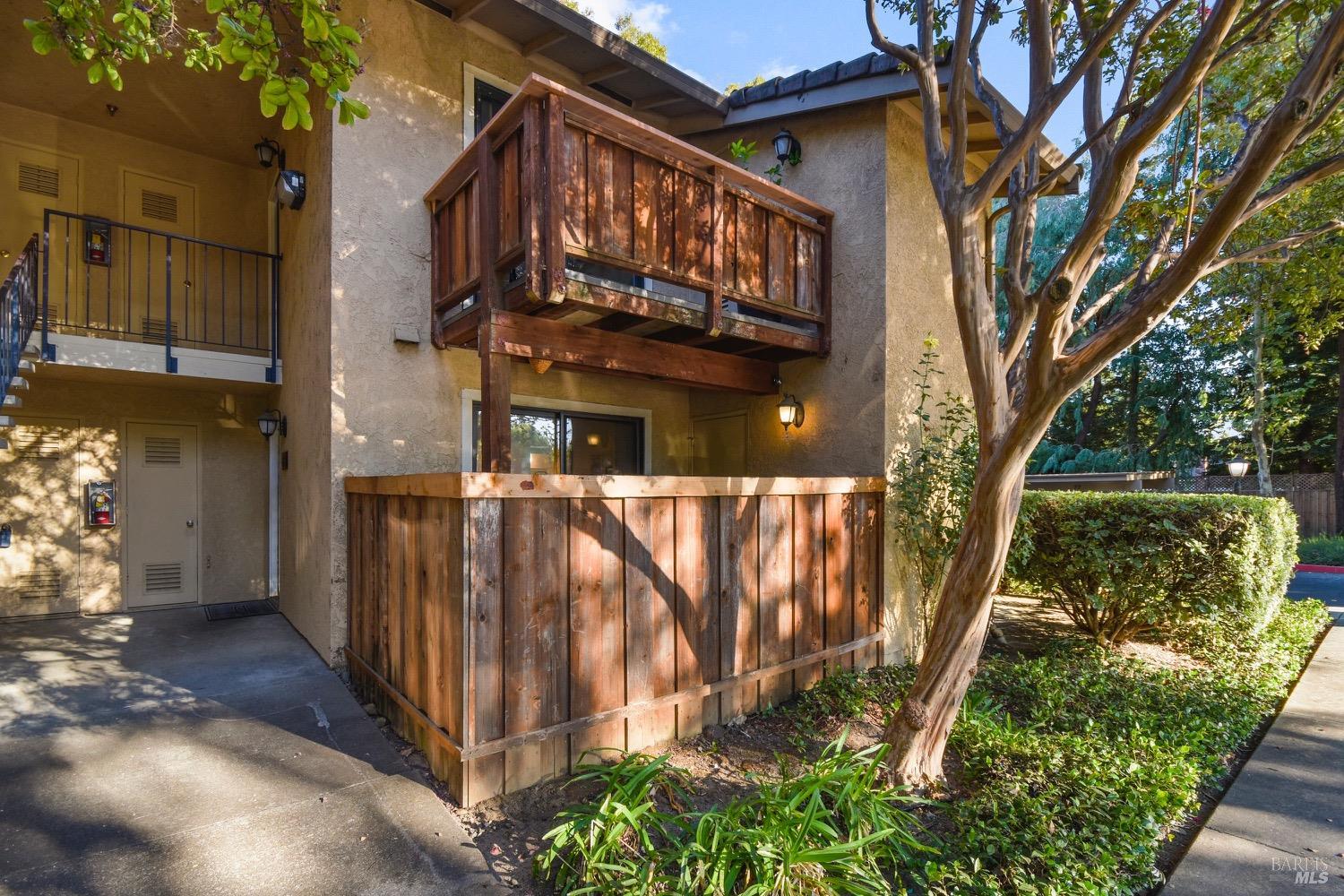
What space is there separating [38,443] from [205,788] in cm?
542

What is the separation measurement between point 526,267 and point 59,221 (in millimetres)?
6425

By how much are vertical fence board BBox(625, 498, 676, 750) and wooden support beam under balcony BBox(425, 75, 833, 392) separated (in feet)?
4.86

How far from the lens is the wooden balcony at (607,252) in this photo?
3.85 meters

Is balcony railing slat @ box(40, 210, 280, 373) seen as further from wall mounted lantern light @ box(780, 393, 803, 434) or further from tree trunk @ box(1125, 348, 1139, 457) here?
tree trunk @ box(1125, 348, 1139, 457)

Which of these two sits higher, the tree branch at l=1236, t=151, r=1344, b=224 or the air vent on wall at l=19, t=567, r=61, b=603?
the tree branch at l=1236, t=151, r=1344, b=224

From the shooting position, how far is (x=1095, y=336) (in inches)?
117

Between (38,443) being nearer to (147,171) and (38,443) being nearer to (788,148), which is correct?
(147,171)

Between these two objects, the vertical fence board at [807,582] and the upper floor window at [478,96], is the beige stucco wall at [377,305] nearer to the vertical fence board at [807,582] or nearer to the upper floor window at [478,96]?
the upper floor window at [478,96]

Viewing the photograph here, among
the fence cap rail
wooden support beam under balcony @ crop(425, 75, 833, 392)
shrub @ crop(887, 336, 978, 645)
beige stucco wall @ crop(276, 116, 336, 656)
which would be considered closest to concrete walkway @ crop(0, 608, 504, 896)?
beige stucco wall @ crop(276, 116, 336, 656)

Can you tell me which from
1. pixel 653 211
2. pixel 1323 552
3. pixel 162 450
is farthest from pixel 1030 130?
pixel 1323 552

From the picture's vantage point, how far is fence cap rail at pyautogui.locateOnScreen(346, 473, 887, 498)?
308cm

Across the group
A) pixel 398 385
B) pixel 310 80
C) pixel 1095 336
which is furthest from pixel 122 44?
pixel 1095 336

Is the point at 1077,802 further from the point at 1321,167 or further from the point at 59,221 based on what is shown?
the point at 59,221

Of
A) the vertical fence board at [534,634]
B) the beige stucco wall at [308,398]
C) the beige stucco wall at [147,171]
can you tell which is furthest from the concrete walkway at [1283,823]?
the beige stucco wall at [147,171]
